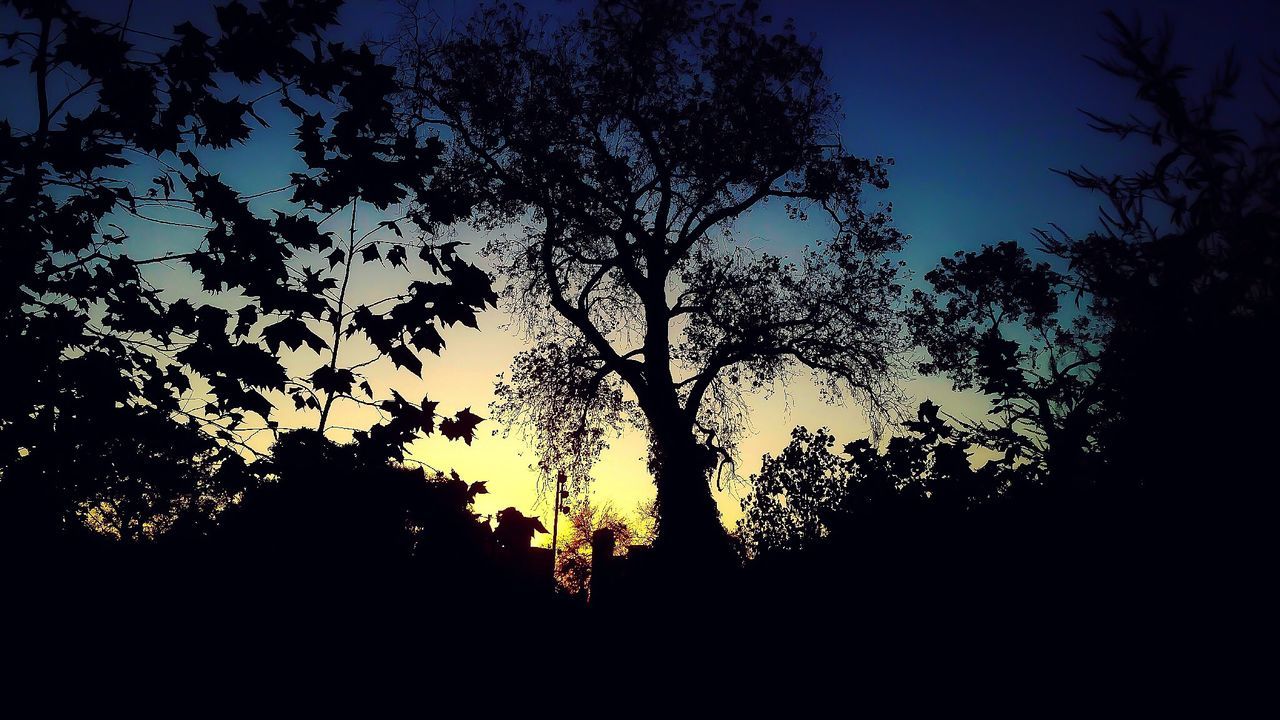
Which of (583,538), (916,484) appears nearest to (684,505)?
(916,484)

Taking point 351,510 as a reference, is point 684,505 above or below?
above

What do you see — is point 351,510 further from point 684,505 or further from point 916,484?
point 684,505

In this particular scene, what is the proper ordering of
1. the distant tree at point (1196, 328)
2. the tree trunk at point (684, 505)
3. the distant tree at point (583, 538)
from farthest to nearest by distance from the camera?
the distant tree at point (583, 538), the tree trunk at point (684, 505), the distant tree at point (1196, 328)

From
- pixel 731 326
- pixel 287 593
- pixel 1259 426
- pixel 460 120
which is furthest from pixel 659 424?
pixel 1259 426

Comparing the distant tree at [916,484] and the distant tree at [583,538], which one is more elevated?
the distant tree at [583,538]

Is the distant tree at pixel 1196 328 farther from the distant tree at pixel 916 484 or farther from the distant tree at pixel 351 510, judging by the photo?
the distant tree at pixel 351 510

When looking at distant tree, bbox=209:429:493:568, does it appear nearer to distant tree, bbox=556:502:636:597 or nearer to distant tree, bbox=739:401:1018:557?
distant tree, bbox=739:401:1018:557

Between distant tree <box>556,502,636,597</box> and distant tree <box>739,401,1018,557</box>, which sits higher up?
distant tree <box>556,502,636,597</box>

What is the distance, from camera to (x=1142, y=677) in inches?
120

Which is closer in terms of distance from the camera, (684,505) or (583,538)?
(684,505)

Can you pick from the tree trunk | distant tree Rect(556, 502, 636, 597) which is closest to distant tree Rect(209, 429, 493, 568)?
the tree trunk

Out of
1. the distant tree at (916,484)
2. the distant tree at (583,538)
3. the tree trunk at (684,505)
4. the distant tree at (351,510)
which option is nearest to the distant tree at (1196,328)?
the distant tree at (916,484)

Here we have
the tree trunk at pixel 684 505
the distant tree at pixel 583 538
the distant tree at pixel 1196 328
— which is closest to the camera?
the distant tree at pixel 1196 328

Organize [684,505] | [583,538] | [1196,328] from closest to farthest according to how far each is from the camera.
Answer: [1196,328] → [684,505] → [583,538]
